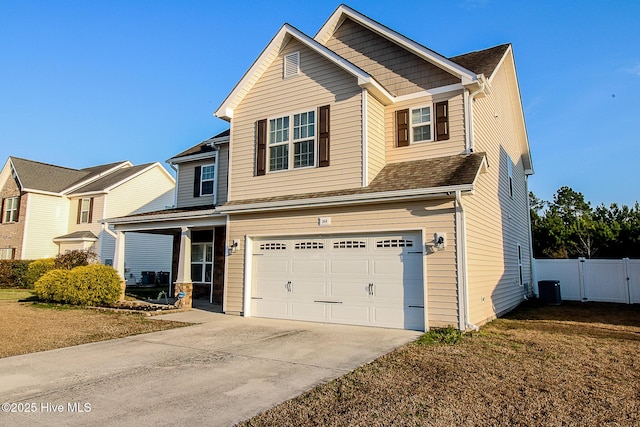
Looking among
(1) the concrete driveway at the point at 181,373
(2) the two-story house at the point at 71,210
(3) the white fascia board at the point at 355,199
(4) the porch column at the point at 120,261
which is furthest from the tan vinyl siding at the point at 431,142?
(2) the two-story house at the point at 71,210

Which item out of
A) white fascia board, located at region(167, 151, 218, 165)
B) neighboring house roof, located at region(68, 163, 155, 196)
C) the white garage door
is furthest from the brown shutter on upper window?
neighboring house roof, located at region(68, 163, 155, 196)

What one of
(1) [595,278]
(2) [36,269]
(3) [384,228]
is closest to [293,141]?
(3) [384,228]

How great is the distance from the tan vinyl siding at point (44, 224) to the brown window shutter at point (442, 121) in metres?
25.7

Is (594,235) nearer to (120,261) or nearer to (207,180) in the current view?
(207,180)

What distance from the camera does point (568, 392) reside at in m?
5.11

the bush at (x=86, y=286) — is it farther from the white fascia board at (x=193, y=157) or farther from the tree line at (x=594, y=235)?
the tree line at (x=594, y=235)

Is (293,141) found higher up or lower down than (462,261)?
higher up

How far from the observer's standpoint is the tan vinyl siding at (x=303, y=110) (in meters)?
11.1

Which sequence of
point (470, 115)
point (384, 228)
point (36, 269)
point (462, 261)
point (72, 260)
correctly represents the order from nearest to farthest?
point (462, 261) < point (384, 228) < point (470, 115) < point (72, 260) < point (36, 269)

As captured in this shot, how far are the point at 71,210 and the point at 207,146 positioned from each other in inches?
676

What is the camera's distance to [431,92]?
37.8 ft

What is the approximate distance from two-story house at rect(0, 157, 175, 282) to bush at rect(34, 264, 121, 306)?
11669 mm

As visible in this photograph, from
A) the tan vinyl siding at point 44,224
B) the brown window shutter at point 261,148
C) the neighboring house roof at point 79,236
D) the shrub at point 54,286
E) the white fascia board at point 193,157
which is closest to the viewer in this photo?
the brown window shutter at point 261,148

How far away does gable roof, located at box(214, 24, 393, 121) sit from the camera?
36.2 feet
